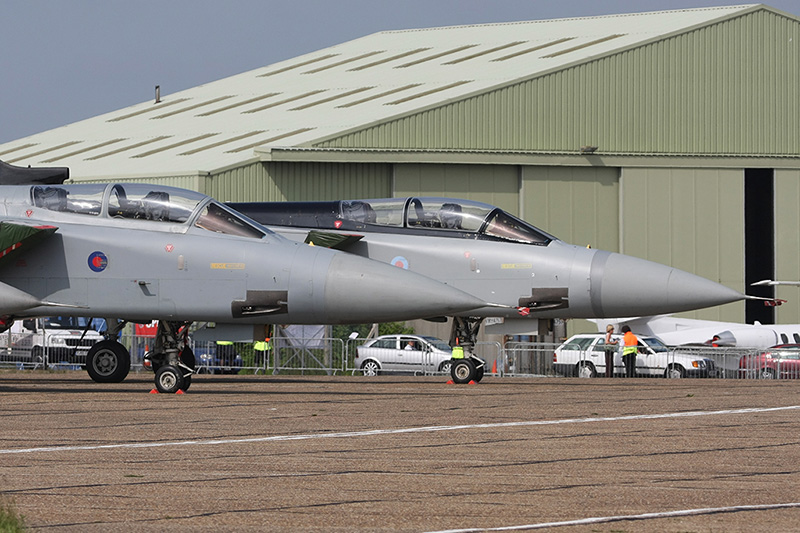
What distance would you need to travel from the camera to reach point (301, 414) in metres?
13.1

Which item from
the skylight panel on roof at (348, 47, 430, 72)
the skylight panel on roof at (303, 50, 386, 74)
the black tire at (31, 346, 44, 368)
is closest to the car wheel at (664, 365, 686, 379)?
the black tire at (31, 346, 44, 368)

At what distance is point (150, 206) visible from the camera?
15.9 m

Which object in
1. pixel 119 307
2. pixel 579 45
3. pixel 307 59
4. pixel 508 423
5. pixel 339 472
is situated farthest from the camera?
pixel 307 59

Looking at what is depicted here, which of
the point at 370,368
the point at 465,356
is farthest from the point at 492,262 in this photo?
the point at 370,368

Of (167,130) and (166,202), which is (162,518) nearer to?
(166,202)

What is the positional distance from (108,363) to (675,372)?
18.7 meters

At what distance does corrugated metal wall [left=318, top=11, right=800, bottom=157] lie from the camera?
4031 centimetres

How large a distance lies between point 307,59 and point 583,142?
64.6 feet

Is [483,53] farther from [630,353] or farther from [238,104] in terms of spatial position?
[630,353]

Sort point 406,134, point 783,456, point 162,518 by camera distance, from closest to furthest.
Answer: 1. point 162,518
2. point 783,456
3. point 406,134

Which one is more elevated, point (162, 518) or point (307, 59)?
point (307, 59)

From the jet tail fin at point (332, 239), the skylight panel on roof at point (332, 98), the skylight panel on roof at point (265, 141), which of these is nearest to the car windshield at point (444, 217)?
the jet tail fin at point (332, 239)

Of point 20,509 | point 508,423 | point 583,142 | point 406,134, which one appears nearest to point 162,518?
point 20,509

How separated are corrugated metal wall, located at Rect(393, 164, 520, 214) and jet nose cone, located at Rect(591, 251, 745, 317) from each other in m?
20.3
